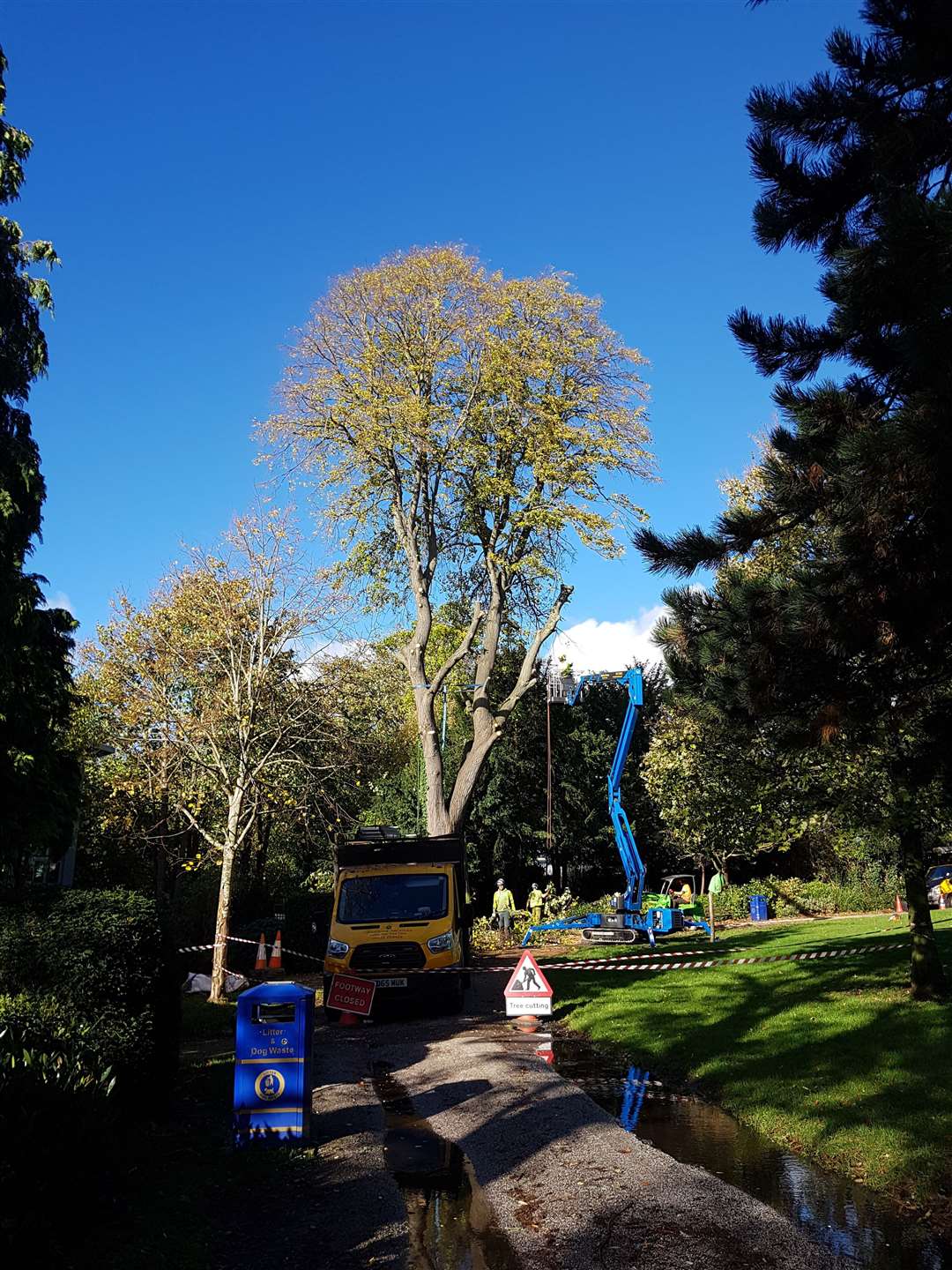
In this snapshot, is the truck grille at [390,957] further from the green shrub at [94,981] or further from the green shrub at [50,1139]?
the green shrub at [50,1139]

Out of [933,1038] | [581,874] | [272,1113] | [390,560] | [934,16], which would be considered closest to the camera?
[934,16]

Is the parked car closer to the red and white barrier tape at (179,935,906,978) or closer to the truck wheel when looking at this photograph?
the red and white barrier tape at (179,935,906,978)

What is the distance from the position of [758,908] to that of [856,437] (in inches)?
1325

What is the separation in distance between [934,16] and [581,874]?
40.9 meters

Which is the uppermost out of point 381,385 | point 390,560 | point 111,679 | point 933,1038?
point 381,385

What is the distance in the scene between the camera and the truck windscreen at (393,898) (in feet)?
51.9

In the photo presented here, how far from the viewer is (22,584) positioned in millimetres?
15273

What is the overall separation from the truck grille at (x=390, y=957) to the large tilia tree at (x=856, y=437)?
754 cm

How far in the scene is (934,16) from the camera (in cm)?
683

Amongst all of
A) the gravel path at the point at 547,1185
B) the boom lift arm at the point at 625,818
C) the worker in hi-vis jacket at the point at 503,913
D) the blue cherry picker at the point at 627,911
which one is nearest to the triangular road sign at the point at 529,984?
the gravel path at the point at 547,1185

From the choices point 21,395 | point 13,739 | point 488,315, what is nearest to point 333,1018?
point 13,739

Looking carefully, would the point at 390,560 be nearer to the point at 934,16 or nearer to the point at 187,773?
the point at 187,773

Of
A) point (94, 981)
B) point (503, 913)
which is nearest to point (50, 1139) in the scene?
point (94, 981)

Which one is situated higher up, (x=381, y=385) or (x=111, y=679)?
(x=381, y=385)
